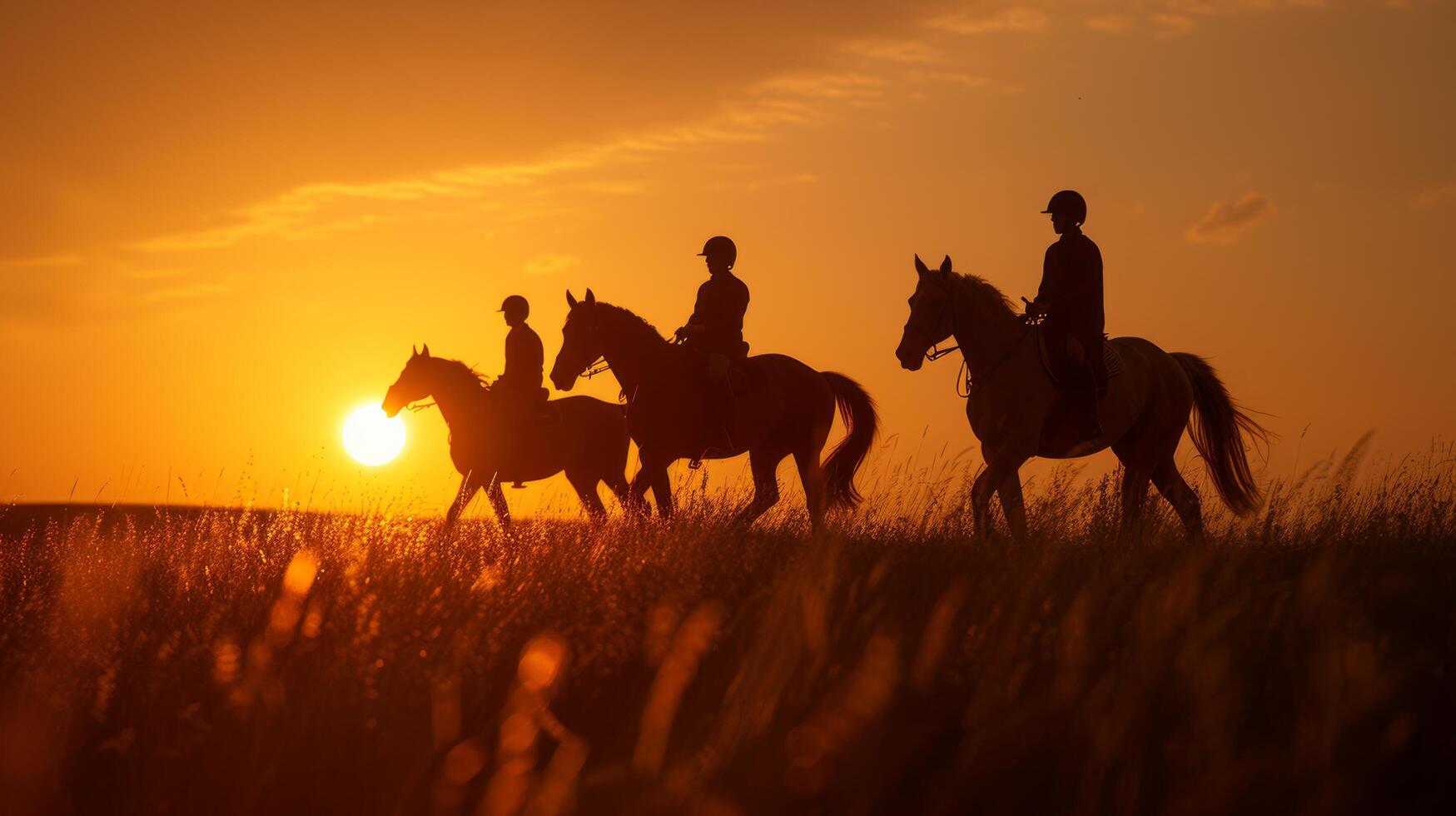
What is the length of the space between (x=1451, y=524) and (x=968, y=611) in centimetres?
481

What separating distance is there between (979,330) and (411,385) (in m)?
7.38

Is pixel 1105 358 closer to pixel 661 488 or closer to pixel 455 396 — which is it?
pixel 661 488

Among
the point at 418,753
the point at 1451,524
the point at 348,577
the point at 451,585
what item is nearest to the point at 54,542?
the point at 348,577

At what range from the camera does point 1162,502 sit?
10.9 m

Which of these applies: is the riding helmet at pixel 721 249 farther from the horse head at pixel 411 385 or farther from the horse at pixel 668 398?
A: the horse head at pixel 411 385

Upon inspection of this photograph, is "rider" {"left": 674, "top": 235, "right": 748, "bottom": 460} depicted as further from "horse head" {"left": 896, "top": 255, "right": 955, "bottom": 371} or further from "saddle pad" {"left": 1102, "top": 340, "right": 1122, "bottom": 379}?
"saddle pad" {"left": 1102, "top": 340, "right": 1122, "bottom": 379}

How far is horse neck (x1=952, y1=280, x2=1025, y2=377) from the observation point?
10.9 meters

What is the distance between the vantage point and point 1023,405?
1080 cm

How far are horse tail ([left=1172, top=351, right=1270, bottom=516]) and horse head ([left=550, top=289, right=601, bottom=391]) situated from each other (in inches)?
222

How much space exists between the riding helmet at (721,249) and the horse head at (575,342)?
1.15 metres

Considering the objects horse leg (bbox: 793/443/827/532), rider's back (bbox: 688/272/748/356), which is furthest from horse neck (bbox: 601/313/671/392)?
horse leg (bbox: 793/443/827/532)

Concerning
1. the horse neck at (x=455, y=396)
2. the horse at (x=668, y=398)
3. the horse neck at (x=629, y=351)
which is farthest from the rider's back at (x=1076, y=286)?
the horse neck at (x=455, y=396)

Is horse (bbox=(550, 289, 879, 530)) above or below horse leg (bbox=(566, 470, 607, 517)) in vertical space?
above

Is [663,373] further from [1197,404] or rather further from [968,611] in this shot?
[968,611]
